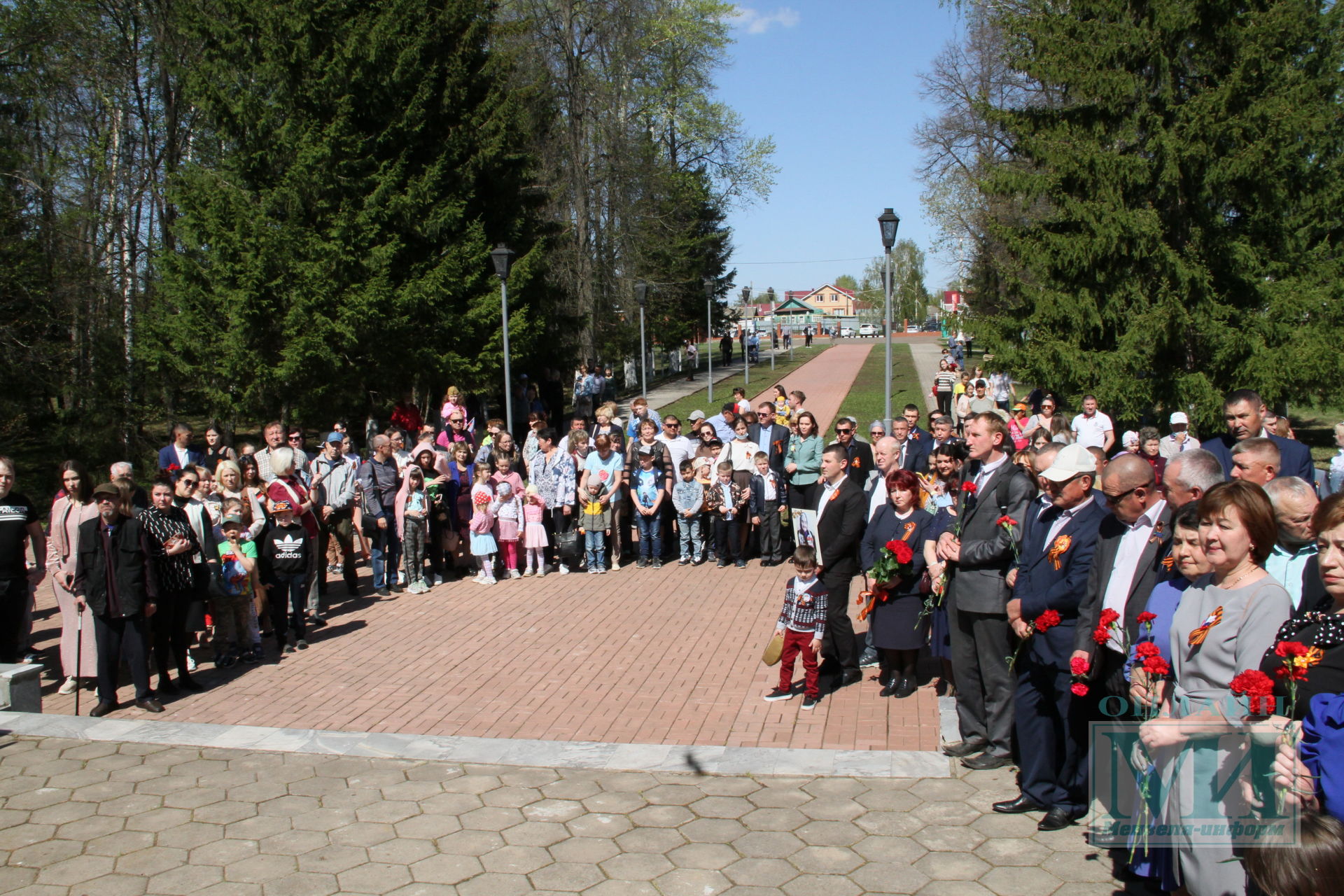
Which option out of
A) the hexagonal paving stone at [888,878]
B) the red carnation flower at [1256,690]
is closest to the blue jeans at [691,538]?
the hexagonal paving stone at [888,878]

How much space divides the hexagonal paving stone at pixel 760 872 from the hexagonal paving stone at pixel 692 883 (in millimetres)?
62

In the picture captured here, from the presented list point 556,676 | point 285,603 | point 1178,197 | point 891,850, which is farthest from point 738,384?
point 891,850

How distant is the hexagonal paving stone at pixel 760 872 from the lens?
4.64 metres

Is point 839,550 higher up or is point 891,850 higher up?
point 839,550

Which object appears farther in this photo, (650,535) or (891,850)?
(650,535)

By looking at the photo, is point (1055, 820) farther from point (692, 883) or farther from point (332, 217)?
point (332, 217)

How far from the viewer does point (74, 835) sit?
5.34m

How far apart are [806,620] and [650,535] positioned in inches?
213

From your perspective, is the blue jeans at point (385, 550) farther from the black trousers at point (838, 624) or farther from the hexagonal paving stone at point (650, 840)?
the hexagonal paving stone at point (650, 840)

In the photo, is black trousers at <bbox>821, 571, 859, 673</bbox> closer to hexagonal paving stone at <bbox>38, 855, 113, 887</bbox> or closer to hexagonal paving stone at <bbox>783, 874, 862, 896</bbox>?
hexagonal paving stone at <bbox>783, 874, 862, 896</bbox>

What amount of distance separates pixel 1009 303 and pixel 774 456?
11381 mm

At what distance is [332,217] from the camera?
61.8 ft

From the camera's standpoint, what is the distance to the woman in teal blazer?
11508 millimetres

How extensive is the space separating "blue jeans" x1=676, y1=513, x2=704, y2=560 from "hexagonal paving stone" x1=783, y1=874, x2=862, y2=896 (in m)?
7.75
